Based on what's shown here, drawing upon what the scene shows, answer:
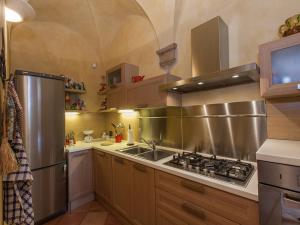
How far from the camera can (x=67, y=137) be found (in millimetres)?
2740

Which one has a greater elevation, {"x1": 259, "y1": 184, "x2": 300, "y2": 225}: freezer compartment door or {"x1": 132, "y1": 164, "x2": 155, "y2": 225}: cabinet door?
{"x1": 259, "y1": 184, "x2": 300, "y2": 225}: freezer compartment door

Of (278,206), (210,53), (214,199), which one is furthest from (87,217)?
(210,53)

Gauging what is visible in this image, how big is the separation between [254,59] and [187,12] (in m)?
1.03

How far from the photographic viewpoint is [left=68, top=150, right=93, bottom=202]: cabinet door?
2275 mm

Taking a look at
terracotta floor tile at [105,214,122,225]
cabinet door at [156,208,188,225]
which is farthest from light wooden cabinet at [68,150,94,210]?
cabinet door at [156,208,188,225]

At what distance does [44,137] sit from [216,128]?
2.02m

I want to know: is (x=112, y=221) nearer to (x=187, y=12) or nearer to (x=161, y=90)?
Answer: (x=161, y=90)

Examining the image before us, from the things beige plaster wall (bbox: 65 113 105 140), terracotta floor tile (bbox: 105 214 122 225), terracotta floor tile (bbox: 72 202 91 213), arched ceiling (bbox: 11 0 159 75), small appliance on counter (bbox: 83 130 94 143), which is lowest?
terracotta floor tile (bbox: 72 202 91 213)


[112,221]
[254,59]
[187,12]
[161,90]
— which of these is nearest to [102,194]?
[112,221]

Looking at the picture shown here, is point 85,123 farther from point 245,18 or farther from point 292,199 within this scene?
point 292,199

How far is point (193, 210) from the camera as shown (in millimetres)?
1206

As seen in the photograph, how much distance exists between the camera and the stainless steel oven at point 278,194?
0.80 m

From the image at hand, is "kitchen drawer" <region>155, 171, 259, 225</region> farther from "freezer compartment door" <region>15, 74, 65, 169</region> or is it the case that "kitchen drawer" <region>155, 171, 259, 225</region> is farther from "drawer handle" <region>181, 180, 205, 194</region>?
"freezer compartment door" <region>15, 74, 65, 169</region>

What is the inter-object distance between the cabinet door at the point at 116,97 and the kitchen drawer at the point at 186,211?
4.66 feet
